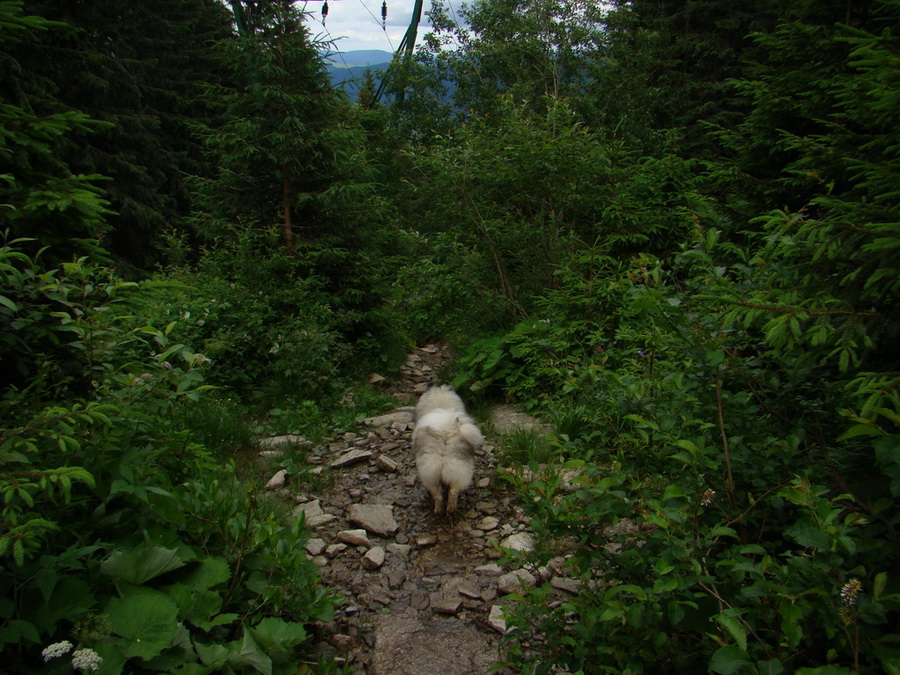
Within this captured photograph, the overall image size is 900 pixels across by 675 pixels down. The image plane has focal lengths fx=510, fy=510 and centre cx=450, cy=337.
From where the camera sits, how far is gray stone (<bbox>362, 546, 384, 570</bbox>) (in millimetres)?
3762

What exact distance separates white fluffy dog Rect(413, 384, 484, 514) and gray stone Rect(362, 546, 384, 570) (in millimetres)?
683

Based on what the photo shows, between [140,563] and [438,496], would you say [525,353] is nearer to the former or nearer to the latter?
[438,496]

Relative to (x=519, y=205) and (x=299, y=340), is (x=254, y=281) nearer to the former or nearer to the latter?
(x=299, y=340)

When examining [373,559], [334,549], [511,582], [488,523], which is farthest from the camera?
[488,523]

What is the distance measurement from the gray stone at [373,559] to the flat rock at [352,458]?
5.04ft

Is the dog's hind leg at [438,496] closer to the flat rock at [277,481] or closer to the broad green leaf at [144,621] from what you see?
the flat rock at [277,481]

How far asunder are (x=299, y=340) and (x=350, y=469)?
237 centimetres

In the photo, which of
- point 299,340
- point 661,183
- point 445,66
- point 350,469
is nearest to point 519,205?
point 661,183

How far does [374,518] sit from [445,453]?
0.81 metres

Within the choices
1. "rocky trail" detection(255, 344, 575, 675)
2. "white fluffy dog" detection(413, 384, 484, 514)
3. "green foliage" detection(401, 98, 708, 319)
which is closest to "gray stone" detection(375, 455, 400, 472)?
"rocky trail" detection(255, 344, 575, 675)

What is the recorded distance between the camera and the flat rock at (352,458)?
534 centimetres

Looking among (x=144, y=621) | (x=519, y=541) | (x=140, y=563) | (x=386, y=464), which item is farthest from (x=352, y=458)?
(x=144, y=621)

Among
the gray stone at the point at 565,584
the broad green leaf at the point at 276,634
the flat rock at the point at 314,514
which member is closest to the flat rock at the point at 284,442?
the flat rock at the point at 314,514

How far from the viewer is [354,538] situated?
4.03m
